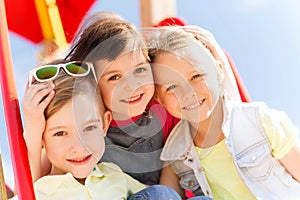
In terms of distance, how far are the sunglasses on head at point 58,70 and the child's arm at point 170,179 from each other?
0.22 metres

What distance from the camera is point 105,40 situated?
1.00 metres

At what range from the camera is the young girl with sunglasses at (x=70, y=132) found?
3.02ft

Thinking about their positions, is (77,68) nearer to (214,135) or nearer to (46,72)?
(46,72)

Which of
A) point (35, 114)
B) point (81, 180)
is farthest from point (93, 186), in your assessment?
point (35, 114)

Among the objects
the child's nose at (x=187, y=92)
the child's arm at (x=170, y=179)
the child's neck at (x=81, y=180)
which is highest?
the child's nose at (x=187, y=92)

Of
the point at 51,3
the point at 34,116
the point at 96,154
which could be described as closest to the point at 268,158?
the point at 96,154

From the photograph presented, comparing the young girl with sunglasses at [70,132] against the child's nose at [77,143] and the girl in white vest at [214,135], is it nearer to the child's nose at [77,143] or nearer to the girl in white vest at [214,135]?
the child's nose at [77,143]

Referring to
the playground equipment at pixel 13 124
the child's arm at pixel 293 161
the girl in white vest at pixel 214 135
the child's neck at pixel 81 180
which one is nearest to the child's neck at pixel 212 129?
the girl in white vest at pixel 214 135

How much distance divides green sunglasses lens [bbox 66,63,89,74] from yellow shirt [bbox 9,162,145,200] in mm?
157

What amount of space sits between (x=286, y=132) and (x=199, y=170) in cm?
16

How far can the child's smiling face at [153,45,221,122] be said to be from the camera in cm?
102

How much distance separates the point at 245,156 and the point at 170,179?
5.4 inches

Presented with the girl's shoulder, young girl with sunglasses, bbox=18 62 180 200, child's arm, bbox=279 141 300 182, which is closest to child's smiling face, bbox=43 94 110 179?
young girl with sunglasses, bbox=18 62 180 200

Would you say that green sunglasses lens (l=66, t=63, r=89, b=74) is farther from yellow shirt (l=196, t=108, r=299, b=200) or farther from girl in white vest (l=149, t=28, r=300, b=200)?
yellow shirt (l=196, t=108, r=299, b=200)
